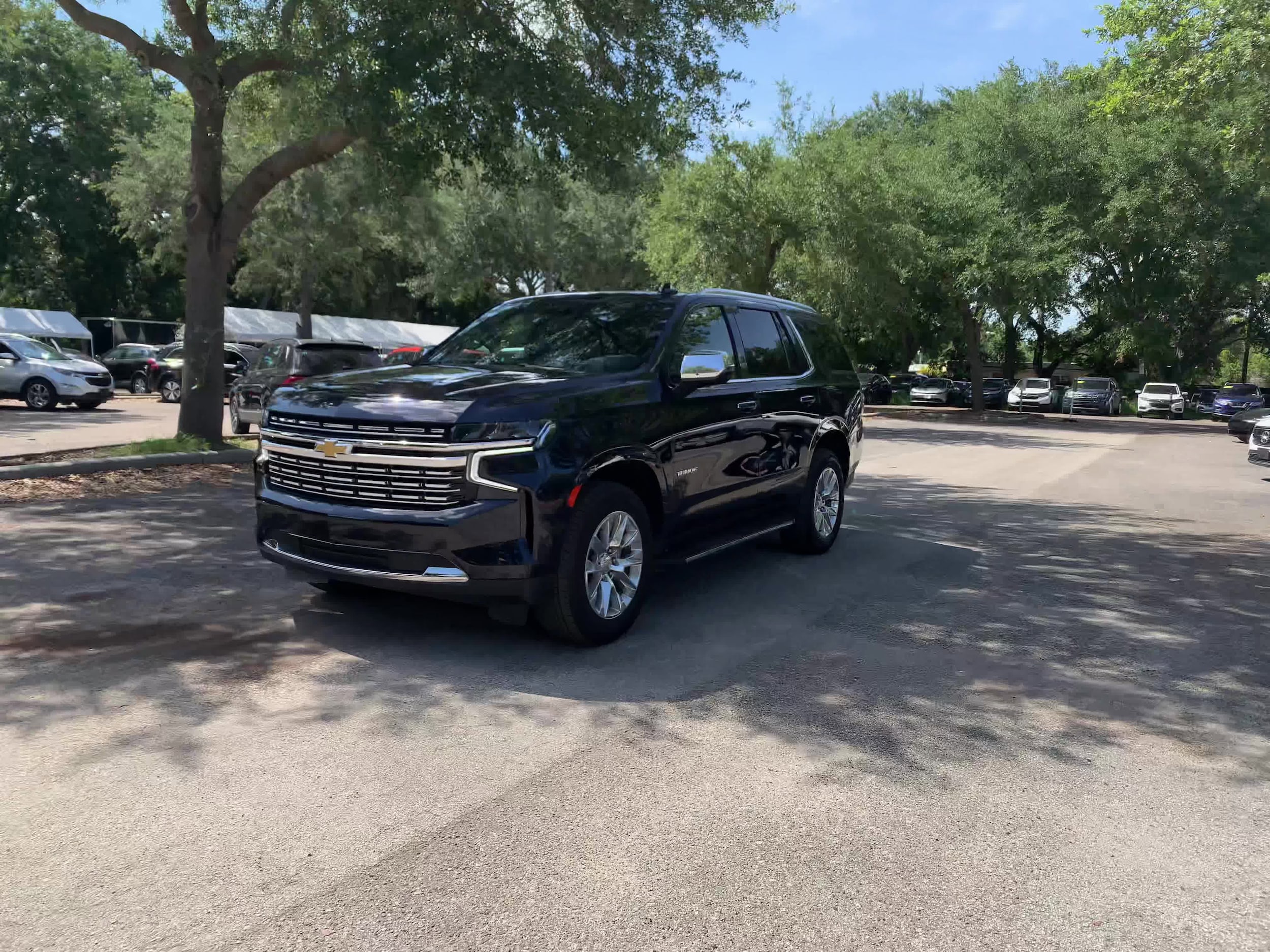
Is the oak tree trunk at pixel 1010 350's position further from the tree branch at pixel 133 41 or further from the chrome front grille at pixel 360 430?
the chrome front grille at pixel 360 430

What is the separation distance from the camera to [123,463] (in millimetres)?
11703

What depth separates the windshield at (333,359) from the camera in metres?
Result: 15.5

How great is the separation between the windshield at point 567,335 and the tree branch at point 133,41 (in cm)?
801

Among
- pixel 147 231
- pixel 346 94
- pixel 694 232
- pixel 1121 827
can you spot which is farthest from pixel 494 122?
pixel 147 231

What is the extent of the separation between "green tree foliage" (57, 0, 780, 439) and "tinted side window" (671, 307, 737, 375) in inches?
208

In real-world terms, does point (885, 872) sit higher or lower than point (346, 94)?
lower

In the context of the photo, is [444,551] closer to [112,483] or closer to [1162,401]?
[112,483]

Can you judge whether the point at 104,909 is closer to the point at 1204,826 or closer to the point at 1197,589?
the point at 1204,826

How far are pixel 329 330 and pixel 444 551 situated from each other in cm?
4004

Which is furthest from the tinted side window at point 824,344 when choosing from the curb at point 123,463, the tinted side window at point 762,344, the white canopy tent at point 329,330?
the white canopy tent at point 329,330

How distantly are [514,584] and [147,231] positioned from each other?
123 ft

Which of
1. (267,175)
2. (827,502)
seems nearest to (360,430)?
(827,502)

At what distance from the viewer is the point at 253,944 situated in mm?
2736

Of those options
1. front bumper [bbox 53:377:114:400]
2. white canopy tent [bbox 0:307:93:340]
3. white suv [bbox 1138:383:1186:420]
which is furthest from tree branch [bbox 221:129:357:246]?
white suv [bbox 1138:383:1186:420]
